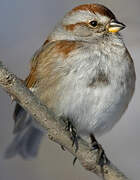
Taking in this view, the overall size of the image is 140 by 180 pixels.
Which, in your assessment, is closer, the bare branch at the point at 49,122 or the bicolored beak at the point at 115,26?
the bare branch at the point at 49,122

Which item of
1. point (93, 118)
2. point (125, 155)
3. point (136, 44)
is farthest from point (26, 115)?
point (136, 44)

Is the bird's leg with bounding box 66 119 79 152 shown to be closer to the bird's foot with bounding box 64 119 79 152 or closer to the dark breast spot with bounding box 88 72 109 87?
the bird's foot with bounding box 64 119 79 152

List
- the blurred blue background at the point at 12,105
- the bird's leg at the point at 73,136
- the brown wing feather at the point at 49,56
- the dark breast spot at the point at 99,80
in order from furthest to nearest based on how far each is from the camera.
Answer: the blurred blue background at the point at 12,105, the brown wing feather at the point at 49,56, the dark breast spot at the point at 99,80, the bird's leg at the point at 73,136

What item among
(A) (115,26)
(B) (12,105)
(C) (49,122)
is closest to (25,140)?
(B) (12,105)

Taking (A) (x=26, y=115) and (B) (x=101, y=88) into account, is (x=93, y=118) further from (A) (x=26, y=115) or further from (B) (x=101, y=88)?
(A) (x=26, y=115)

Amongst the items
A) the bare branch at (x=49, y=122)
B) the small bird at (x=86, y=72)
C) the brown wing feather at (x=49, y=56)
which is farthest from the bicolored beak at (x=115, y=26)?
the bare branch at (x=49, y=122)

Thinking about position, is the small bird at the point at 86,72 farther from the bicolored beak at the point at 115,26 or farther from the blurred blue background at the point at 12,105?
the blurred blue background at the point at 12,105
